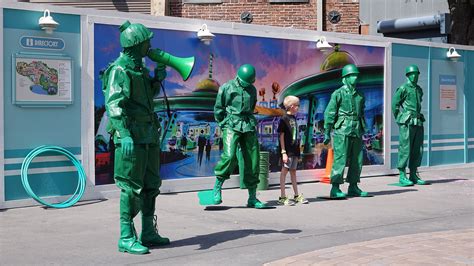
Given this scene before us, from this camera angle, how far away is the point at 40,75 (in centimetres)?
970

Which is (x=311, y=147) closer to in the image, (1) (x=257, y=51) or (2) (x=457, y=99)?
(1) (x=257, y=51)

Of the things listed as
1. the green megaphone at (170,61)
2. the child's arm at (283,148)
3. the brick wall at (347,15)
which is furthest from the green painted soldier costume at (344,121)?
the brick wall at (347,15)

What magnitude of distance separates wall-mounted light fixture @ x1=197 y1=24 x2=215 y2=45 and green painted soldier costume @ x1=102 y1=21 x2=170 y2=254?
463 cm

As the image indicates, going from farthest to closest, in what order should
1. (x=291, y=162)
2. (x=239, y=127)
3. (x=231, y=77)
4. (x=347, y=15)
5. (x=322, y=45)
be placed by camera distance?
(x=347, y=15), (x=322, y=45), (x=231, y=77), (x=291, y=162), (x=239, y=127)

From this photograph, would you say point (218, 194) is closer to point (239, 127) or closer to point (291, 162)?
point (239, 127)

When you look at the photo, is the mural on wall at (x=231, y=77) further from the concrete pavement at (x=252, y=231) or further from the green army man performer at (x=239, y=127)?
the green army man performer at (x=239, y=127)

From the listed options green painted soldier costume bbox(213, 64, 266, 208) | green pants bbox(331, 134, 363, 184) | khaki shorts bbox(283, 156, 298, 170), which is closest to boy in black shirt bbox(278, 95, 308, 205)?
khaki shorts bbox(283, 156, 298, 170)

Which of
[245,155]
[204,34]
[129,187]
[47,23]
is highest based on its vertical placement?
[204,34]

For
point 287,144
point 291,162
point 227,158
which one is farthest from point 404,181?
point 227,158

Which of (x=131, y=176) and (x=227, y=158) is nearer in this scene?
(x=131, y=176)

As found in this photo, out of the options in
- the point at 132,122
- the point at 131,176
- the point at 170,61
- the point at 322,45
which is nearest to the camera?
the point at 131,176

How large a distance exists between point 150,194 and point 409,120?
22.7ft

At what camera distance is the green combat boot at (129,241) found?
659cm

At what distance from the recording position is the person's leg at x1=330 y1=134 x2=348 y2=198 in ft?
35.1
